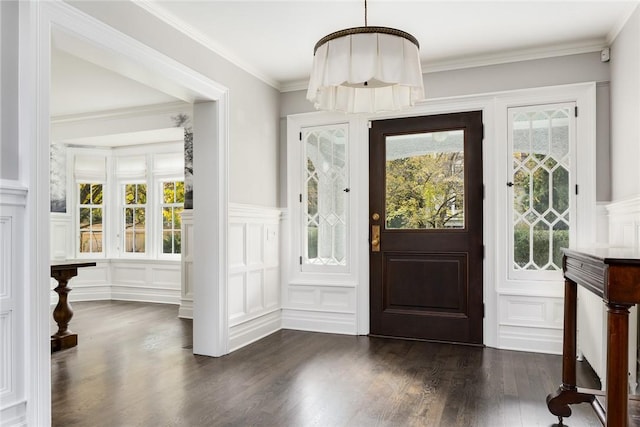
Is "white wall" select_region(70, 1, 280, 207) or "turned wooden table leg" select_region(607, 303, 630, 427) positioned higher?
"white wall" select_region(70, 1, 280, 207)

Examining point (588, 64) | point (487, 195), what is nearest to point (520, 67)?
point (588, 64)

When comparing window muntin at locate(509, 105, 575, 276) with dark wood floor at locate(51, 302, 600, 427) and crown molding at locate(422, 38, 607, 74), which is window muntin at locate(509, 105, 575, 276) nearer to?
crown molding at locate(422, 38, 607, 74)

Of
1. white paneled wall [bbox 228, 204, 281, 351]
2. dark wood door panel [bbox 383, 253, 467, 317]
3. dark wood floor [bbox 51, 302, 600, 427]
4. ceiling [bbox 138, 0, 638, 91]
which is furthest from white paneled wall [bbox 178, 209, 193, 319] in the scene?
dark wood door panel [bbox 383, 253, 467, 317]

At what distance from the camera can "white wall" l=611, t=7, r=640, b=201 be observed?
9.70 feet

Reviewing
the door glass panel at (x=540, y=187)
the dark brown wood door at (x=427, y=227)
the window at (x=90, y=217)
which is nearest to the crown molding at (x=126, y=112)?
the window at (x=90, y=217)

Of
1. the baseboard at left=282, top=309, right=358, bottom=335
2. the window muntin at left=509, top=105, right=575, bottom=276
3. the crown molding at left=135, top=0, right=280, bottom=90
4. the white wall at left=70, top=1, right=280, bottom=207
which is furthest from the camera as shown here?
the baseboard at left=282, top=309, right=358, bottom=335

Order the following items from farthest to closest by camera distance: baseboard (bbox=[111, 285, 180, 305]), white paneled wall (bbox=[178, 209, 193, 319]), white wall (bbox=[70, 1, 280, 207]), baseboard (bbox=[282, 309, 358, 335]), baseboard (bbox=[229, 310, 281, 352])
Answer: baseboard (bbox=[111, 285, 180, 305]) → white paneled wall (bbox=[178, 209, 193, 319]) → baseboard (bbox=[282, 309, 358, 335]) → baseboard (bbox=[229, 310, 281, 352]) → white wall (bbox=[70, 1, 280, 207])

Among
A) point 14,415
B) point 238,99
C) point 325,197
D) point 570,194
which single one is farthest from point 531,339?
point 14,415

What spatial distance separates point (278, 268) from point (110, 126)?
10.2ft

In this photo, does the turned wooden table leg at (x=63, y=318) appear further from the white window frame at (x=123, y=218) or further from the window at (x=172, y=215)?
the white window frame at (x=123, y=218)

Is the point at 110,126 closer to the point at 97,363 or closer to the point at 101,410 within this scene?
the point at 97,363

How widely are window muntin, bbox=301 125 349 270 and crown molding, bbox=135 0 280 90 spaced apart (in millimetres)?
816

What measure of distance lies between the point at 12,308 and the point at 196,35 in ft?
7.65

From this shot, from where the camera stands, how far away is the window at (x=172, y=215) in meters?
6.70
